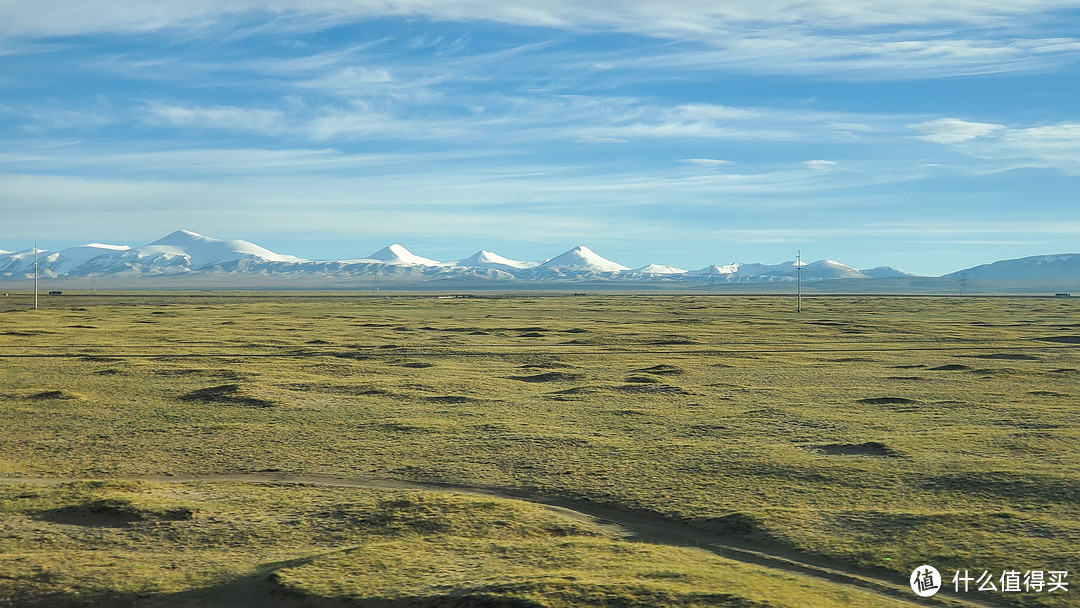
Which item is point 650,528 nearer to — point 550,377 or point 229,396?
point 229,396

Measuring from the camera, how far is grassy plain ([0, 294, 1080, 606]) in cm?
862

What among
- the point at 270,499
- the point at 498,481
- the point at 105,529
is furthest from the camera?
the point at 498,481

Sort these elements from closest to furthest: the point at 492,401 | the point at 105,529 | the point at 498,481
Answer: the point at 105,529, the point at 498,481, the point at 492,401

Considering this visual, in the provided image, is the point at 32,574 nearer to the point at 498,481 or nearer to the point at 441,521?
the point at 441,521

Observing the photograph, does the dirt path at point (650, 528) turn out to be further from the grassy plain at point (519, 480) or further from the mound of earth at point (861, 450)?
the mound of earth at point (861, 450)

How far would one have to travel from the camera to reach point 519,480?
43.0 feet

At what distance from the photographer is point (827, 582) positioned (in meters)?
8.73

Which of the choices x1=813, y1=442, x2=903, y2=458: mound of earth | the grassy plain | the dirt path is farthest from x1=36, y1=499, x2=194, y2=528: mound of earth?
x1=813, y1=442, x2=903, y2=458: mound of earth

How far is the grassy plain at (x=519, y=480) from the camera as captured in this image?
8625 millimetres

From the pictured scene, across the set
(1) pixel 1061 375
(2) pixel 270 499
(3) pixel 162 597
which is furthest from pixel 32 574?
(1) pixel 1061 375

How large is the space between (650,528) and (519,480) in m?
2.82

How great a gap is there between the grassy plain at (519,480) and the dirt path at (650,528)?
0.08 m

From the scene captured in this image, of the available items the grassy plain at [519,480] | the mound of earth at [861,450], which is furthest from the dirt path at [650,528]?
the mound of earth at [861,450]

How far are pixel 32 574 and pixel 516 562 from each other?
4.51 meters
